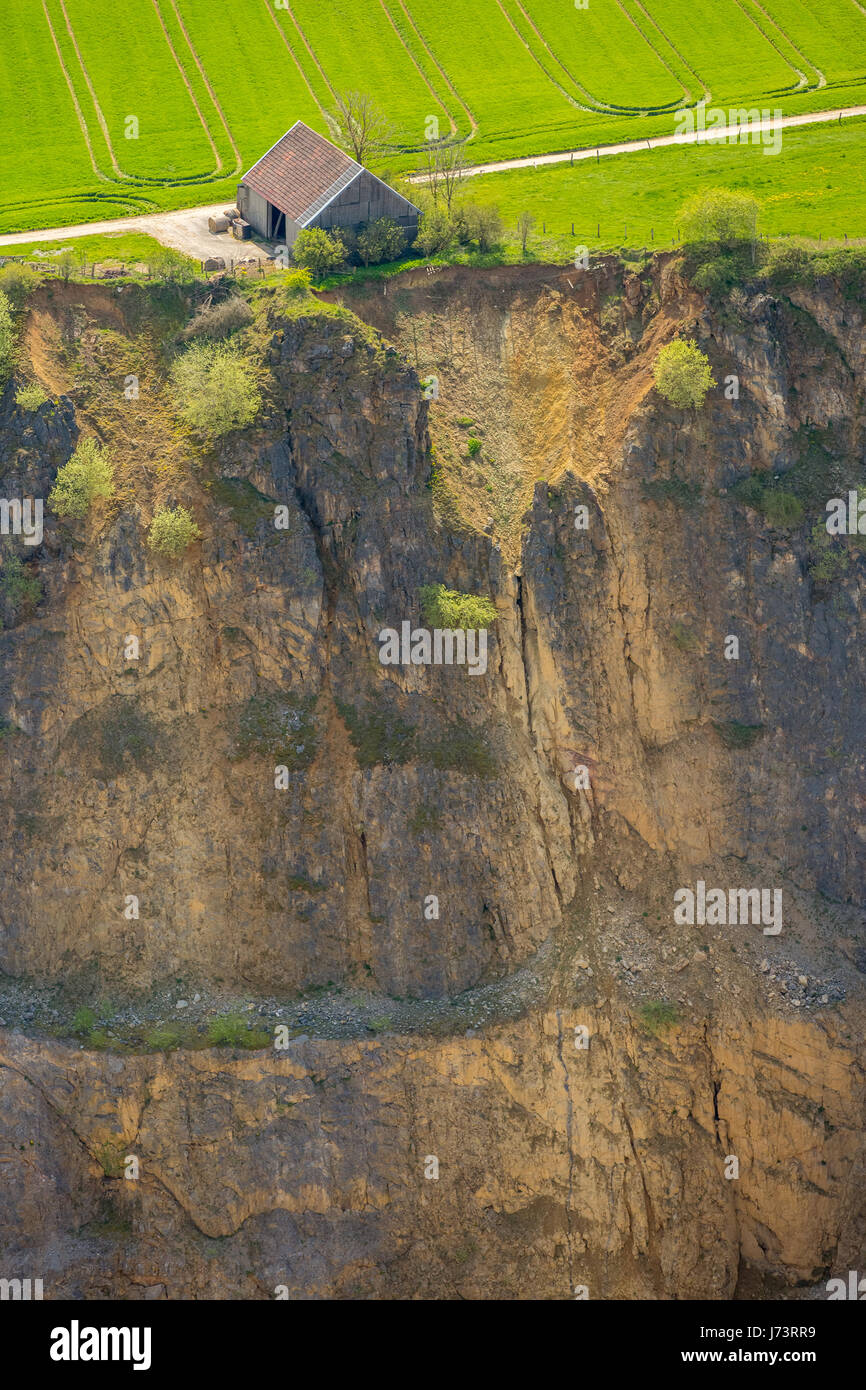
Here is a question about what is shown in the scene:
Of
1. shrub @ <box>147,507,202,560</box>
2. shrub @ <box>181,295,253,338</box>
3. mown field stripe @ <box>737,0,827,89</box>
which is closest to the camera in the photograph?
shrub @ <box>147,507,202,560</box>

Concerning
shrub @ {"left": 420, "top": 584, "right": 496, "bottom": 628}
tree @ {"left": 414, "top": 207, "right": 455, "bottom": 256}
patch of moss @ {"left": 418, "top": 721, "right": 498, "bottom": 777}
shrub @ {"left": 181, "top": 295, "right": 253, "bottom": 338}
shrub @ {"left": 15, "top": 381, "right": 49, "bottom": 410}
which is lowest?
patch of moss @ {"left": 418, "top": 721, "right": 498, "bottom": 777}

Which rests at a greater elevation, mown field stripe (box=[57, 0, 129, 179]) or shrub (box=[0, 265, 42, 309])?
mown field stripe (box=[57, 0, 129, 179])

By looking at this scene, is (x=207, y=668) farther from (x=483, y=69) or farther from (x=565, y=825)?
(x=483, y=69)

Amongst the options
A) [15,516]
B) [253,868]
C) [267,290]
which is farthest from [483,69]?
[253,868]

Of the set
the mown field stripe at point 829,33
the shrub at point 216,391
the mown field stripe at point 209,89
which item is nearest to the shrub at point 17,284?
the shrub at point 216,391

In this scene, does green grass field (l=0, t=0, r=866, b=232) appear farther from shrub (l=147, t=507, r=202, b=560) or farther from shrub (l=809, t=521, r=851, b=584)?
shrub (l=809, t=521, r=851, b=584)

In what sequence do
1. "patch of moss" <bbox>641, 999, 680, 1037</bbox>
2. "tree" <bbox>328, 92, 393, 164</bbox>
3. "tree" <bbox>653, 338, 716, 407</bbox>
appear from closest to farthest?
"patch of moss" <bbox>641, 999, 680, 1037</bbox>, "tree" <bbox>653, 338, 716, 407</bbox>, "tree" <bbox>328, 92, 393, 164</bbox>

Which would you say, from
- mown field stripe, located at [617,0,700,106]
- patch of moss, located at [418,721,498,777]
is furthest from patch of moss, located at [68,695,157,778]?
mown field stripe, located at [617,0,700,106]
